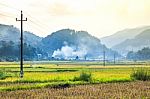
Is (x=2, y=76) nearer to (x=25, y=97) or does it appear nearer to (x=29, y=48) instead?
(x=25, y=97)

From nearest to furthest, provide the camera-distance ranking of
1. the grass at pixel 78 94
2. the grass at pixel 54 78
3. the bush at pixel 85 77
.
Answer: the grass at pixel 78 94
the grass at pixel 54 78
the bush at pixel 85 77

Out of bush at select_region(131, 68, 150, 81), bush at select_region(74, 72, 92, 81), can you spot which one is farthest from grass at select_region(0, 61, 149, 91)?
bush at select_region(131, 68, 150, 81)

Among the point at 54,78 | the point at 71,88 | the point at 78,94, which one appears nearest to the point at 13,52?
the point at 54,78

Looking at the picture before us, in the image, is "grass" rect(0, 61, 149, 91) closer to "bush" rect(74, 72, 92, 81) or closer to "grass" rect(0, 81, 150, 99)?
"bush" rect(74, 72, 92, 81)

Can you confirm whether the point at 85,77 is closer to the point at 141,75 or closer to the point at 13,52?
the point at 141,75

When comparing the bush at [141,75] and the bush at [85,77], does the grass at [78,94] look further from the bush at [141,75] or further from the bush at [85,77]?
the bush at [141,75]

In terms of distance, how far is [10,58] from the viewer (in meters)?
158

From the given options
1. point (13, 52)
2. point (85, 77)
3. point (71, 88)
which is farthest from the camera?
point (13, 52)

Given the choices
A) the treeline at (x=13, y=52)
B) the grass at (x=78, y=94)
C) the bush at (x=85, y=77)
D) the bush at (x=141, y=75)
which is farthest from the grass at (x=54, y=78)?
the treeline at (x=13, y=52)

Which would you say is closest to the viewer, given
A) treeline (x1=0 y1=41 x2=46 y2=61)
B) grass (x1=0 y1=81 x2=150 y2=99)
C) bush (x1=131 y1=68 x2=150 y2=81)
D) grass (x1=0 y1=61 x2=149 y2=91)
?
grass (x1=0 y1=81 x2=150 y2=99)

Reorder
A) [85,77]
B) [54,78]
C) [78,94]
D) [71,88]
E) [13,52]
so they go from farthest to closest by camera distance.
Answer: [13,52], [54,78], [85,77], [71,88], [78,94]

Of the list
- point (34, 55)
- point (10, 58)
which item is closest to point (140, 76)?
point (10, 58)

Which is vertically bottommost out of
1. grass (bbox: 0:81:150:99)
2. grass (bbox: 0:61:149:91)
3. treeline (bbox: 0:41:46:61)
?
grass (bbox: 0:81:150:99)

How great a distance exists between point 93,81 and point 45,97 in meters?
14.6
